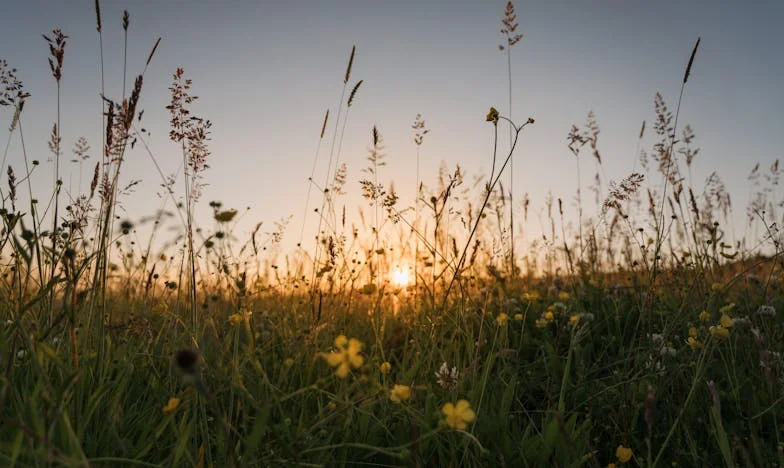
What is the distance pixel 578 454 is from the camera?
1.67 m

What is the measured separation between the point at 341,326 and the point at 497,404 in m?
1.18

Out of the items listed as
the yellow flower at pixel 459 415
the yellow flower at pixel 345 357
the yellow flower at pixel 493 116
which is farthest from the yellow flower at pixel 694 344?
the yellow flower at pixel 345 357

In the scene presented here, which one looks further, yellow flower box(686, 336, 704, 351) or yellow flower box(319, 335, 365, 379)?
yellow flower box(686, 336, 704, 351)

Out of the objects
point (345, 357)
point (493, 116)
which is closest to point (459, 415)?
point (345, 357)

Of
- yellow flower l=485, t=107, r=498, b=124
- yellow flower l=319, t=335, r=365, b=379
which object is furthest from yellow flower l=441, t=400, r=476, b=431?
yellow flower l=485, t=107, r=498, b=124

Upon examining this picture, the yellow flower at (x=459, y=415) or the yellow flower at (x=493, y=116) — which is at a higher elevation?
the yellow flower at (x=493, y=116)

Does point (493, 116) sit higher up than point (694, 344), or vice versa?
point (493, 116)

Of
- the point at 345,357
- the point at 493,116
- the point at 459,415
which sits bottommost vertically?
the point at 459,415

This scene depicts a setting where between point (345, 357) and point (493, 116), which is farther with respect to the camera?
point (493, 116)

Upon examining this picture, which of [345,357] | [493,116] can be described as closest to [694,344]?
[493,116]

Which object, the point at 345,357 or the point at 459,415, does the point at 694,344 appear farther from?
the point at 345,357

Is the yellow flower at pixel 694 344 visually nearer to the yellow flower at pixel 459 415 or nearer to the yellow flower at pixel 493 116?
the yellow flower at pixel 493 116

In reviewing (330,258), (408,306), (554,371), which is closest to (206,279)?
(330,258)

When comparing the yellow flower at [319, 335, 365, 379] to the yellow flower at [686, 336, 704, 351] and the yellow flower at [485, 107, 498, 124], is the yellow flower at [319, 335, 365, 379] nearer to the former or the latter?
the yellow flower at [485, 107, 498, 124]
